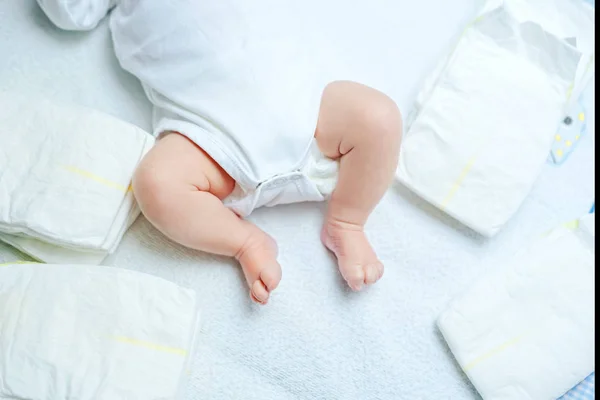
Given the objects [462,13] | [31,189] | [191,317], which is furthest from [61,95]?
[462,13]

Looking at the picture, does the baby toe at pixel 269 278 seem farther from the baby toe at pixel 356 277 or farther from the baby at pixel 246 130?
the baby toe at pixel 356 277

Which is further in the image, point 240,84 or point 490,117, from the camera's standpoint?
point 490,117

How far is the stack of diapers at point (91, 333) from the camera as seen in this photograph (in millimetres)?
885

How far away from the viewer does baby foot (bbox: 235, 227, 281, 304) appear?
97 centimetres

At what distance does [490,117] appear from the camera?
108cm

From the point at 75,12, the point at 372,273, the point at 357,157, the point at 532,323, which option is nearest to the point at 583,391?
the point at 532,323

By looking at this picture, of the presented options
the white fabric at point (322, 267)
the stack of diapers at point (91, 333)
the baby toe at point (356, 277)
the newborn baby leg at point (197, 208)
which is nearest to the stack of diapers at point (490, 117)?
the white fabric at point (322, 267)

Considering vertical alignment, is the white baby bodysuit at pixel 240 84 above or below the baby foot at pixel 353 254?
above

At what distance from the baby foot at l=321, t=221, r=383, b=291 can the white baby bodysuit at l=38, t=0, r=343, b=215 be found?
0.28 feet

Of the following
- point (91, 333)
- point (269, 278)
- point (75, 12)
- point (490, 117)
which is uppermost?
point (490, 117)

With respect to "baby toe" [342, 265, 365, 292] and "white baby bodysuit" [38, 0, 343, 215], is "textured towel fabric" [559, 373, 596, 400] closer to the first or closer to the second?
"baby toe" [342, 265, 365, 292]

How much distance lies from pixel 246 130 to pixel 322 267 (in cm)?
24

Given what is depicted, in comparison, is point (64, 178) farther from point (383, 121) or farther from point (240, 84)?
point (383, 121)

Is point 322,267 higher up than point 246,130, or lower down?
lower down
